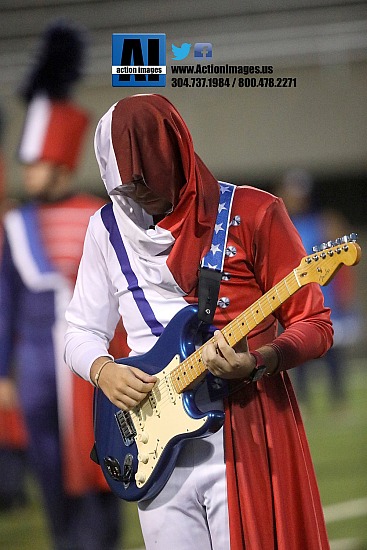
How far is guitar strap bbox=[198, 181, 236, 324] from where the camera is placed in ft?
6.68

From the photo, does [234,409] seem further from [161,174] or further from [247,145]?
[247,145]

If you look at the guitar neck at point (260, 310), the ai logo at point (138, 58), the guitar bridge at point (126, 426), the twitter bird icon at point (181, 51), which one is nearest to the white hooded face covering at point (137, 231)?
the guitar neck at point (260, 310)

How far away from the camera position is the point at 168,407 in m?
2.10

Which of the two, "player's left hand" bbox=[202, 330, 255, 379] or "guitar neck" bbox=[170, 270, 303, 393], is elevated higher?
"guitar neck" bbox=[170, 270, 303, 393]

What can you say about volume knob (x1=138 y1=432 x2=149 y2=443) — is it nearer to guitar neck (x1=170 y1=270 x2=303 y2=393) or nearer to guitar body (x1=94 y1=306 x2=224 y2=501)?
A: guitar body (x1=94 y1=306 x2=224 y2=501)

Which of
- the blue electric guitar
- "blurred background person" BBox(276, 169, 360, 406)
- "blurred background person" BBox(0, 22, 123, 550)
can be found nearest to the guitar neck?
the blue electric guitar

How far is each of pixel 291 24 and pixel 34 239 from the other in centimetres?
120

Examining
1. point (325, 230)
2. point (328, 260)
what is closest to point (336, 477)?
point (325, 230)

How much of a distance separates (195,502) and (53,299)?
4.29 ft

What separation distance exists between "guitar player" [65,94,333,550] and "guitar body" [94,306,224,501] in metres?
0.02

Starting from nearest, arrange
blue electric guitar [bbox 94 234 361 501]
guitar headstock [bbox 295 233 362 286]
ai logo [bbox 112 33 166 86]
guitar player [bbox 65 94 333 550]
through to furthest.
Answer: guitar headstock [bbox 295 233 362 286] < blue electric guitar [bbox 94 234 361 501] < guitar player [bbox 65 94 333 550] < ai logo [bbox 112 33 166 86]

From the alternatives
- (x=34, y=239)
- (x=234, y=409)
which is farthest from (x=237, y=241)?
(x=34, y=239)

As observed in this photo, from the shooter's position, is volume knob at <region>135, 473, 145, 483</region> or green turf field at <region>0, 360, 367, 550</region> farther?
green turf field at <region>0, 360, 367, 550</region>

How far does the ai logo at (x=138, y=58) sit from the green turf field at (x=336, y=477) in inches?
48.8
